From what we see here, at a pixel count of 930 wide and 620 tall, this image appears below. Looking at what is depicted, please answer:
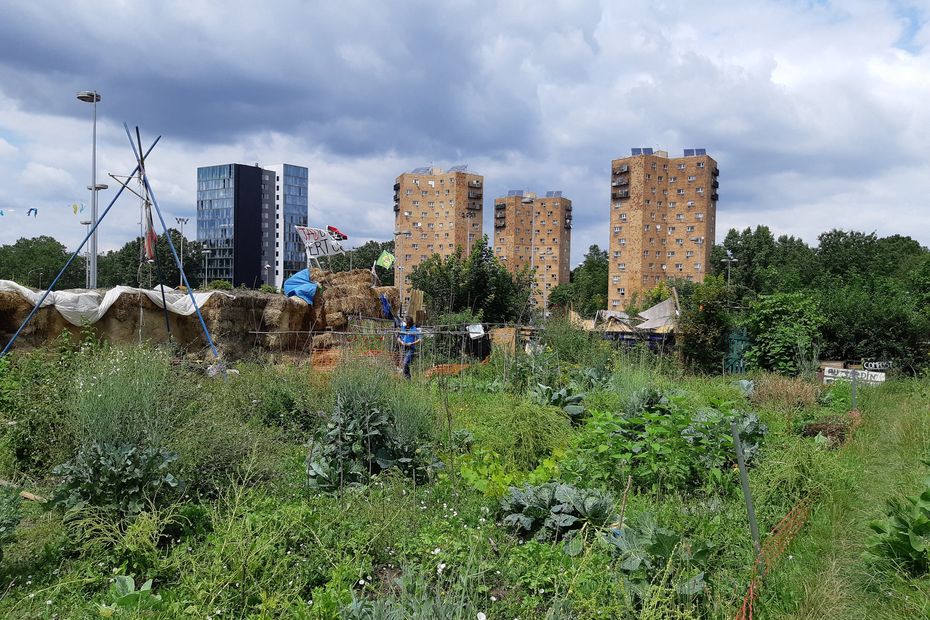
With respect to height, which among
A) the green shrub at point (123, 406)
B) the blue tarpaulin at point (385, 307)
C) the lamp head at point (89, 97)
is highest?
the lamp head at point (89, 97)

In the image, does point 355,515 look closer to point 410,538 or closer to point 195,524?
point 410,538

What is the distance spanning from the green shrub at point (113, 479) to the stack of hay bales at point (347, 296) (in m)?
12.4

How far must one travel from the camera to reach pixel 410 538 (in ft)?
12.1

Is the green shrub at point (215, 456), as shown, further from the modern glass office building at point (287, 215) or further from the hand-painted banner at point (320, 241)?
the modern glass office building at point (287, 215)

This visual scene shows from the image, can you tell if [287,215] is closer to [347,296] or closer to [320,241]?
[320,241]

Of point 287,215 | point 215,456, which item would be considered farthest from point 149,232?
point 287,215

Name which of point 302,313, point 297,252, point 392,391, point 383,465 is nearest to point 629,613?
point 383,465

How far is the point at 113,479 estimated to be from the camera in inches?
147

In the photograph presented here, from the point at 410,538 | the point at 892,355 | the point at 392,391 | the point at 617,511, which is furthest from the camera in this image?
the point at 892,355

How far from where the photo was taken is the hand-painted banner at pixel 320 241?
21094 mm

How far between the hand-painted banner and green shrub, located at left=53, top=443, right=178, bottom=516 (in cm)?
1707

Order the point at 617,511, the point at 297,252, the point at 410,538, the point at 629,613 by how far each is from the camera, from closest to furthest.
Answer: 1. the point at 629,613
2. the point at 410,538
3. the point at 617,511
4. the point at 297,252

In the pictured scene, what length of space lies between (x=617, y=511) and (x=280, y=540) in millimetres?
2165

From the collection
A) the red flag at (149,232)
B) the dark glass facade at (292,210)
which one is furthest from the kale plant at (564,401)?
the dark glass facade at (292,210)
